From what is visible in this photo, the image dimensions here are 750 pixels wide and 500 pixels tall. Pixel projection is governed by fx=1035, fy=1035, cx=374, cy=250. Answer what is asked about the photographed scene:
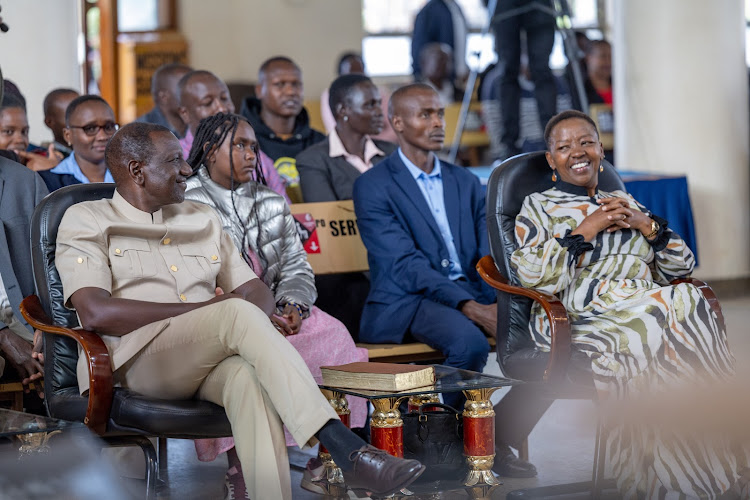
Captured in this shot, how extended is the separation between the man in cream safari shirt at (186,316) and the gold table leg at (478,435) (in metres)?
0.48

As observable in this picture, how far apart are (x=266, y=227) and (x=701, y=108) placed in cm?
418

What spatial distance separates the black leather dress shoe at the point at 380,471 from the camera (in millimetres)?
2410

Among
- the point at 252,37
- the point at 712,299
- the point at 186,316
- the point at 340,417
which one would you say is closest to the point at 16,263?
the point at 186,316

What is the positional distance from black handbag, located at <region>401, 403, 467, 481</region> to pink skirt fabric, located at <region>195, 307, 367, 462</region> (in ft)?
1.78

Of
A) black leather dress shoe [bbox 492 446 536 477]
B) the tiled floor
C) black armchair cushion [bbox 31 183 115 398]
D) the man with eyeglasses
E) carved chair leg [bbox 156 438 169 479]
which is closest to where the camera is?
black armchair cushion [bbox 31 183 115 398]

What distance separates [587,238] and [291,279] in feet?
3.38

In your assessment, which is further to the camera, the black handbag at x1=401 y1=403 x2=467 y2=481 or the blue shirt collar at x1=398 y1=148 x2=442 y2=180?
the blue shirt collar at x1=398 y1=148 x2=442 y2=180

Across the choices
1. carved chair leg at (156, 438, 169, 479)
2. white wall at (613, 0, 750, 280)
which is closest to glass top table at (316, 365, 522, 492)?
carved chair leg at (156, 438, 169, 479)

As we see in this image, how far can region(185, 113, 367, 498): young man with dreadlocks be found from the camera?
11.7ft

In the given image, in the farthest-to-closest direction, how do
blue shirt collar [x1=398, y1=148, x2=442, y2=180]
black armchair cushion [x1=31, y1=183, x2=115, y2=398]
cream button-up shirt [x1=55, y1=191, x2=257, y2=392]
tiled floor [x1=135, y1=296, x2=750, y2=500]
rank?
blue shirt collar [x1=398, y1=148, x2=442, y2=180] < tiled floor [x1=135, y1=296, x2=750, y2=500] < black armchair cushion [x1=31, y1=183, x2=115, y2=398] < cream button-up shirt [x1=55, y1=191, x2=257, y2=392]

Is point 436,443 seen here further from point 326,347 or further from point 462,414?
point 326,347

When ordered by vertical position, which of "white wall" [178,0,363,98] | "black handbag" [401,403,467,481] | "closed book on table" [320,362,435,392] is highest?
"white wall" [178,0,363,98]

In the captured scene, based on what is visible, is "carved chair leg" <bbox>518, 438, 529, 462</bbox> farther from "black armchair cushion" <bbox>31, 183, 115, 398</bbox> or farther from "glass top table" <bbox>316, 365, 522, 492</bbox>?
"black armchair cushion" <bbox>31, 183, 115, 398</bbox>

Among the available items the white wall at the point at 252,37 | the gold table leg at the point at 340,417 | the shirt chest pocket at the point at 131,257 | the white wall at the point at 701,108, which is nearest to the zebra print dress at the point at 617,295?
the gold table leg at the point at 340,417
